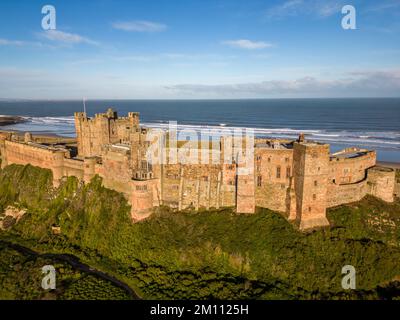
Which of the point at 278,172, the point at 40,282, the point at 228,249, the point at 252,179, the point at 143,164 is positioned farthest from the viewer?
the point at 143,164

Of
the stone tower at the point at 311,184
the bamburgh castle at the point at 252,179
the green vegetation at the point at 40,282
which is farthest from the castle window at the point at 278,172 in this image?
the green vegetation at the point at 40,282

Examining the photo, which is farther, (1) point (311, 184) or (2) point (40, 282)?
(1) point (311, 184)

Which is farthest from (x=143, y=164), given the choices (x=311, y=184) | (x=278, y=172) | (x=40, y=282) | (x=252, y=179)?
(x=311, y=184)

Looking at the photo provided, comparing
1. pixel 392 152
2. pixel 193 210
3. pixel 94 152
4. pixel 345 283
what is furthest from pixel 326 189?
pixel 392 152

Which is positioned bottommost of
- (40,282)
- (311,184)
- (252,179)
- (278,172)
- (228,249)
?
(40,282)

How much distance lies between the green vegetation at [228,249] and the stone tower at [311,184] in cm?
150

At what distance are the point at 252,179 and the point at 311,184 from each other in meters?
6.43

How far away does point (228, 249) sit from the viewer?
32344 millimetres

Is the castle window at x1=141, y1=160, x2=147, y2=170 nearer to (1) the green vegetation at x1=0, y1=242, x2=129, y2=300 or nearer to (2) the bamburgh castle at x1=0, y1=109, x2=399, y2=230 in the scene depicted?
(2) the bamburgh castle at x1=0, y1=109, x2=399, y2=230

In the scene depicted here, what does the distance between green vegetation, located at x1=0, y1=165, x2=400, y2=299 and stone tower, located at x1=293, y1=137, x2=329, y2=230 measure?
1.50 meters

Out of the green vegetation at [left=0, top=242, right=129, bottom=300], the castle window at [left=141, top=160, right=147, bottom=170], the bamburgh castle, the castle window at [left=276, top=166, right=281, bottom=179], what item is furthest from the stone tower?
the green vegetation at [left=0, top=242, right=129, bottom=300]

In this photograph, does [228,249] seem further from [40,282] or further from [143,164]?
[40,282]

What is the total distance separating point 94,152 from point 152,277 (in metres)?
25.6

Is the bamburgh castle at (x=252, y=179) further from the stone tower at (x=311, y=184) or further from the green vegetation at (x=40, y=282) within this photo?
the green vegetation at (x=40, y=282)
